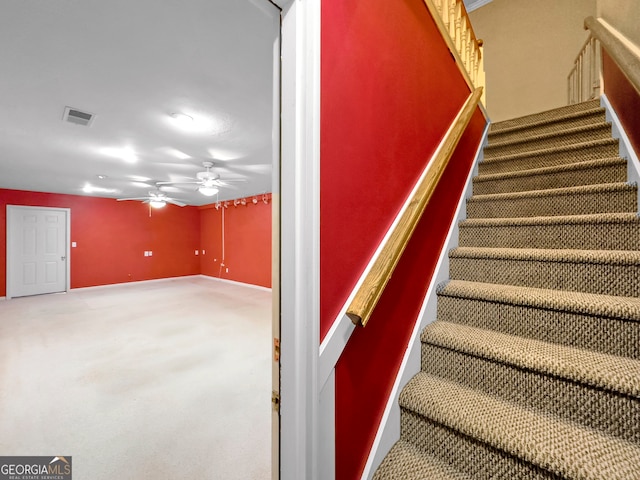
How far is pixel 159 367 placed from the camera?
2689 mm

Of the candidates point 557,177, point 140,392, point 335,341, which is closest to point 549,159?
point 557,177

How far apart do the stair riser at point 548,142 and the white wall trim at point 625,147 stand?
0.23 ft

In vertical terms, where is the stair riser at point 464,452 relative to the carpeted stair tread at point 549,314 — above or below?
below

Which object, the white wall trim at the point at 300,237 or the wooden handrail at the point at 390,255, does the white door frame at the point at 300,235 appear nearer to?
the white wall trim at the point at 300,237

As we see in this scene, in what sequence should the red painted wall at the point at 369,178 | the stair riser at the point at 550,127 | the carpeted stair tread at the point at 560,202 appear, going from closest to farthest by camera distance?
the red painted wall at the point at 369,178, the carpeted stair tread at the point at 560,202, the stair riser at the point at 550,127

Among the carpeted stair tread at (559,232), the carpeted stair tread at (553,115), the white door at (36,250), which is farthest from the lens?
the white door at (36,250)

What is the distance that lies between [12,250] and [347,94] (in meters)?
8.33

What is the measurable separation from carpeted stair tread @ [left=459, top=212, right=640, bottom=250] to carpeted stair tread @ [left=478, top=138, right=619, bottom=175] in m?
0.68

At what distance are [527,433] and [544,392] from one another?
183 millimetres

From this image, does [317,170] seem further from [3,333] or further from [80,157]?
[3,333]

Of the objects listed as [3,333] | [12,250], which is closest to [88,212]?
[12,250]

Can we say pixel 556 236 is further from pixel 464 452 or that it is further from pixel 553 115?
pixel 553 115

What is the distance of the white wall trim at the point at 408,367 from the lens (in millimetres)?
1010

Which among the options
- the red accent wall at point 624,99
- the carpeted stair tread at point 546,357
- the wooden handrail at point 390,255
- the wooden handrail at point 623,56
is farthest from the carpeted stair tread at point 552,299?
the red accent wall at point 624,99
